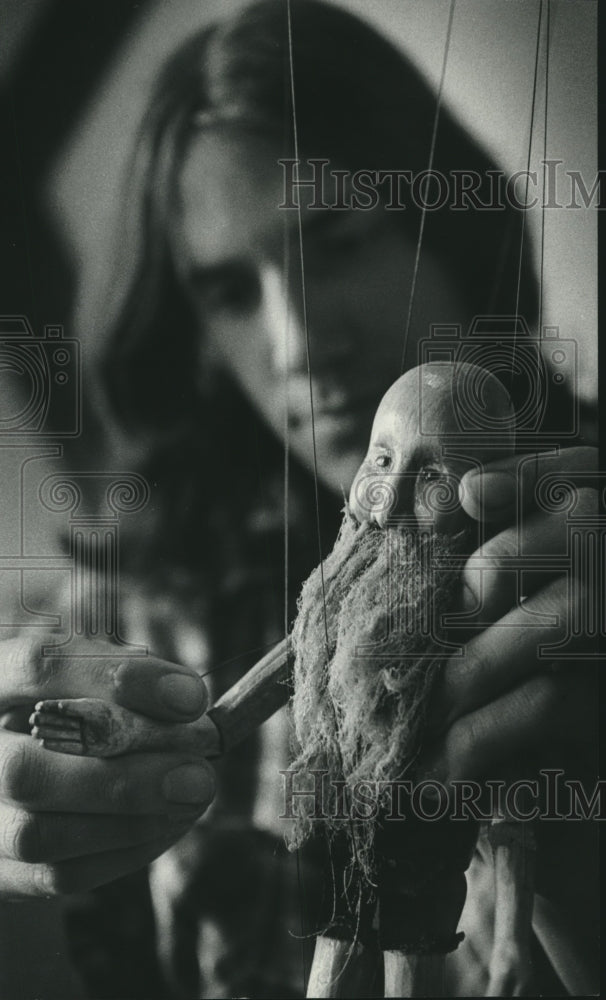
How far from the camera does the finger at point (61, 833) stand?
3.76 ft

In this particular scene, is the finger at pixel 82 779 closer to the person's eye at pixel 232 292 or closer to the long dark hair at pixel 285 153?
the long dark hair at pixel 285 153

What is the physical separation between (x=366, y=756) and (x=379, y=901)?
14cm

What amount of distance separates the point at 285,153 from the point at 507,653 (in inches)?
23.1

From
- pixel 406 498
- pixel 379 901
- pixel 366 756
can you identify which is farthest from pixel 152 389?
pixel 379 901

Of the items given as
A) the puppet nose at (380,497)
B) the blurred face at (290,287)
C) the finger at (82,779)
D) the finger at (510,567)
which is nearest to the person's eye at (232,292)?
the blurred face at (290,287)

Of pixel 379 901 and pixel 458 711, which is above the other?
pixel 458 711

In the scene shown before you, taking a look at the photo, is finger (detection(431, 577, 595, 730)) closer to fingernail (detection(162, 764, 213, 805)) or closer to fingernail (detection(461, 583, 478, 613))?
fingernail (detection(461, 583, 478, 613))

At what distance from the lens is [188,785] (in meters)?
1.17

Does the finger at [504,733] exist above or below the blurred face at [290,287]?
below

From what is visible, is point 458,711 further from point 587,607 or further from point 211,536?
point 211,536

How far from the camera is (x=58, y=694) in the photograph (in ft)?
3.88

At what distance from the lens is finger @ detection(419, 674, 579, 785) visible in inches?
45.8

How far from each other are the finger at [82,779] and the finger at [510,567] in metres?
0.35

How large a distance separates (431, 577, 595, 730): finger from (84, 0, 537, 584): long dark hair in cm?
26
